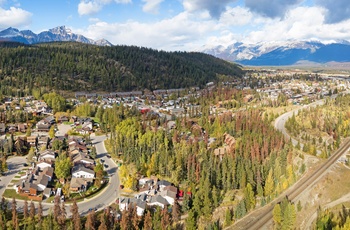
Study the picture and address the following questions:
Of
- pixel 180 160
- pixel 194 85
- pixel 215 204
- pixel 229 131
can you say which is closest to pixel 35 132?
pixel 180 160

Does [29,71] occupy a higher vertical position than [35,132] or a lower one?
higher

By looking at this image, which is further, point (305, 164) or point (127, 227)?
point (305, 164)

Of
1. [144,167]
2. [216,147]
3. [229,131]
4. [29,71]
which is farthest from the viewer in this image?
[29,71]

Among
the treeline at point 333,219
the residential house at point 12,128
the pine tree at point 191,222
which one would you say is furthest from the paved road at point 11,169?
the treeline at point 333,219

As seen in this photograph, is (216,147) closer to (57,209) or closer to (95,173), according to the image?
(95,173)

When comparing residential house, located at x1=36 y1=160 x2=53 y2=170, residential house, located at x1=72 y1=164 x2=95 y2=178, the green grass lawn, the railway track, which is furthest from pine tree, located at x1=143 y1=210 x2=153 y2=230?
residential house, located at x1=36 y1=160 x2=53 y2=170

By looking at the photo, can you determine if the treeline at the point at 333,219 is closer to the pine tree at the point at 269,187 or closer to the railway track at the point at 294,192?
the railway track at the point at 294,192
